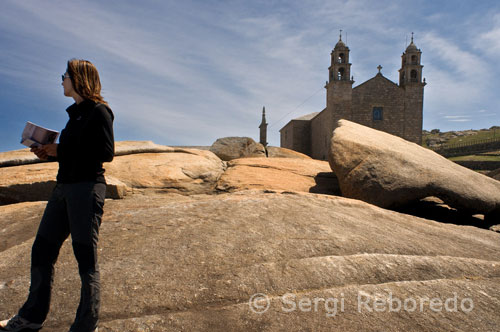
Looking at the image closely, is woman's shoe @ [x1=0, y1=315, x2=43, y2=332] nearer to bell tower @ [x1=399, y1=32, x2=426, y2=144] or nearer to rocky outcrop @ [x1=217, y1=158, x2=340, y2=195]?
rocky outcrop @ [x1=217, y1=158, x2=340, y2=195]

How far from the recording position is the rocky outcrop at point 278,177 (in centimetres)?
630

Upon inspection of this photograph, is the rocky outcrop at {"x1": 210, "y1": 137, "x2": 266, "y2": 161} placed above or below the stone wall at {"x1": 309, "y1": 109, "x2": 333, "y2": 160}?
below

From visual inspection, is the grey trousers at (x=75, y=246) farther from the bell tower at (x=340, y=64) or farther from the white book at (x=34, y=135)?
the bell tower at (x=340, y=64)

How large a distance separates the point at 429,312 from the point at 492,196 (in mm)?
4383

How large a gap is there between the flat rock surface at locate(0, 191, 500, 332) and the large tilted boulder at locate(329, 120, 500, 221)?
1.39 meters

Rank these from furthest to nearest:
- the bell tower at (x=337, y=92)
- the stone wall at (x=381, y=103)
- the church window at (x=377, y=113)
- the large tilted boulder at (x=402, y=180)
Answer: the church window at (x=377, y=113) < the stone wall at (x=381, y=103) < the bell tower at (x=337, y=92) < the large tilted boulder at (x=402, y=180)

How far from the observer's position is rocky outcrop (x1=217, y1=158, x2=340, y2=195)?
630 cm

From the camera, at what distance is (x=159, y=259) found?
9.68ft

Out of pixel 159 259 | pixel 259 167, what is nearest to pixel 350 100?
pixel 259 167

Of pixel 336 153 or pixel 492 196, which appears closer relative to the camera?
pixel 492 196

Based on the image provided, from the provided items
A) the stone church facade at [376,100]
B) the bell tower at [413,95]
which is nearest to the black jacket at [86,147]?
the stone church facade at [376,100]

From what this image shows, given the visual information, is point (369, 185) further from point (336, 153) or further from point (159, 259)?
point (159, 259)

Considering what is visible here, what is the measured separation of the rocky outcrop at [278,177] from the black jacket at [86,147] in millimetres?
3905

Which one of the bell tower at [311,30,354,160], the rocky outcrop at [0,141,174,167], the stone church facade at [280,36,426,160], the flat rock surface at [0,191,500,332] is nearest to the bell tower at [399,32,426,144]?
the stone church facade at [280,36,426,160]
